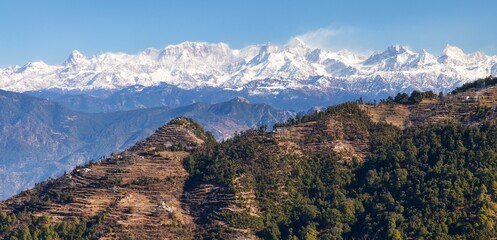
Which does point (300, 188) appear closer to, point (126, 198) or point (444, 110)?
point (126, 198)

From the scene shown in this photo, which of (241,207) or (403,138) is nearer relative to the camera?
(241,207)

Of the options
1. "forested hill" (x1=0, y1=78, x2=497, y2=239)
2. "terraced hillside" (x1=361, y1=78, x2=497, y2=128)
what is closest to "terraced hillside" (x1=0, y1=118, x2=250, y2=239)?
"forested hill" (x1=0, y1=78, x2=497, y2=239)

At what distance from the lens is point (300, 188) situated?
132 m

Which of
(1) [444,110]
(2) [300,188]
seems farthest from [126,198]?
(1) [444,110]

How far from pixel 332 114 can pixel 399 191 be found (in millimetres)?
36776

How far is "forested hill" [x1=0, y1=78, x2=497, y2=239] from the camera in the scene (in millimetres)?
116125

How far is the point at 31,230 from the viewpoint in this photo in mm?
126000

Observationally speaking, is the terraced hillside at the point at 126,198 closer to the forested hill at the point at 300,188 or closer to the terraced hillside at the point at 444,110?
the forested hill at the point at 300,188

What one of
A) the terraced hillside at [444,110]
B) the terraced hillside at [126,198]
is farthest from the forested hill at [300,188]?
the terraced hillside at [444,110]

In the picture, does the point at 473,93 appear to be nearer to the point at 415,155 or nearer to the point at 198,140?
the point at 415,155

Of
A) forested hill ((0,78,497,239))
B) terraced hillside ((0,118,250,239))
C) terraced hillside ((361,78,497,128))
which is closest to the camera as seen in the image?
forested hill ((0,78,497,239))

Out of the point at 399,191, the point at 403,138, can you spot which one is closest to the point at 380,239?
the point at 399,191

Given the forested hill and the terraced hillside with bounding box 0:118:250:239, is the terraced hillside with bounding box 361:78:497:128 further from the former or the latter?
the terraced hillside with bounding box 0:118:250:239

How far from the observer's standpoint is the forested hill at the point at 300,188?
11612 cm
